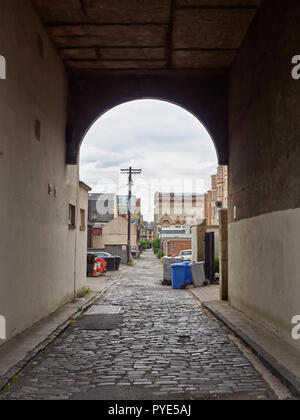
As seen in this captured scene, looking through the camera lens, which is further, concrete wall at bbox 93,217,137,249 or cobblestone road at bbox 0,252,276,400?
concrete wall at bbox 93,217,137,249

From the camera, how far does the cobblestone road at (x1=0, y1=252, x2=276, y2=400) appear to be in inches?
203

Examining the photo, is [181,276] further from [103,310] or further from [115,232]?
[115,232]

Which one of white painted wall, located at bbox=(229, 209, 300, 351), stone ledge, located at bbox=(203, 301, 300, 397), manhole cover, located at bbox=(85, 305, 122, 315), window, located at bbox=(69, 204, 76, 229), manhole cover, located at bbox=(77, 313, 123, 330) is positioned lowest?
manhole cover, located at bbox=(85, 305, 122, 315)

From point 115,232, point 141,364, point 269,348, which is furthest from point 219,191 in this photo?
point 141,364

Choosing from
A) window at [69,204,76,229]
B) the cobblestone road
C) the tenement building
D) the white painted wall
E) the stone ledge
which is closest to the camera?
the cobblestone road

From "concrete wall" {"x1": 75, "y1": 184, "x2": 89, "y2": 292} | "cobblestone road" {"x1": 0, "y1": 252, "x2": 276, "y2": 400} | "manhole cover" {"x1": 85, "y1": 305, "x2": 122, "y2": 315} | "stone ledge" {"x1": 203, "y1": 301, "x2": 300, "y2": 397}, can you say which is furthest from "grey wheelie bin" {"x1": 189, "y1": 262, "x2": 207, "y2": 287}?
"cobblestone road" {"x1": 0, "y1": 252, "x2": 276, "y2": 400}

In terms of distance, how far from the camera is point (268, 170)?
848 centimetres

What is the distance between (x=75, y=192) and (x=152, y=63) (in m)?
4.64

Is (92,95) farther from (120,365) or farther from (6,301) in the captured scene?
(120,365)

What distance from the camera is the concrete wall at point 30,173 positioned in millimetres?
7398

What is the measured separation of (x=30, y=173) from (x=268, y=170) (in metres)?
4.52

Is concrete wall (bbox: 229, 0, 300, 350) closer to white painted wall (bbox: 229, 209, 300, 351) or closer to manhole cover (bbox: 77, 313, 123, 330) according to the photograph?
white painted wall (bbox: 229, 209, 300, 351)

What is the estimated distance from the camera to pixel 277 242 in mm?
7824

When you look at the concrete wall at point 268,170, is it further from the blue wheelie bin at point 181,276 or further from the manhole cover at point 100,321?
the blue wheelie bin at point 181,276
